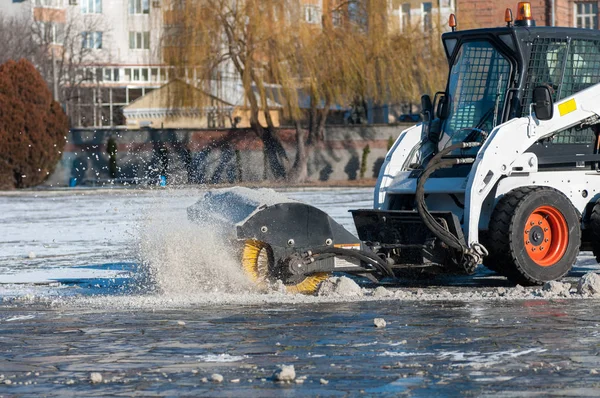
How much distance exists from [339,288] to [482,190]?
1.72m

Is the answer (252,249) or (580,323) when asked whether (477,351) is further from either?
(252,249)

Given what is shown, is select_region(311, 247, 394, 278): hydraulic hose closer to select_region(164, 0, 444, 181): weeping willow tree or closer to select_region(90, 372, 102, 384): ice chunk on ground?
select_region(90, 372, 102, 384): ice chunk on ground

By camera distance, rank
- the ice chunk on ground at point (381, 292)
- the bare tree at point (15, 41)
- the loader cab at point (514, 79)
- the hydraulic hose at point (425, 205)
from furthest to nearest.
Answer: the bare tree at point (15, 41) → the loader cab at point (514, 79) → the hydraulic hose at point (425, 205) → the ice chunk on ground at point (381, 292)

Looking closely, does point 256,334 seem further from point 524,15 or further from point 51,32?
point 51,32

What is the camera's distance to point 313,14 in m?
46.6

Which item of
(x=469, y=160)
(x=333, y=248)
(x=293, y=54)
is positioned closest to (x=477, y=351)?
(x=333, y=248)

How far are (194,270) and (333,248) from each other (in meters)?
1.51

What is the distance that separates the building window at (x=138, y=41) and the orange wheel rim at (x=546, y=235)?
78836 mm

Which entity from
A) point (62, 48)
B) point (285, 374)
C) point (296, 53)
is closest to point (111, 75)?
point (62, 48)

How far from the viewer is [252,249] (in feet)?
38.6

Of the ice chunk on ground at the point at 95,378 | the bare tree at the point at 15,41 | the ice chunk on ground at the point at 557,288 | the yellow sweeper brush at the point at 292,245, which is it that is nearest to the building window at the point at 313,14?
the bare tree at the point at 15,41

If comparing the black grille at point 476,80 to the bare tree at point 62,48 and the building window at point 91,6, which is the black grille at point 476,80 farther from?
the building window at point 91,6

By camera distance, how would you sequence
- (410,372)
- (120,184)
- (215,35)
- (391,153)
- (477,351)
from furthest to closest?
(120,184) → (215,35) → (391,153) → (477,351) → (410,372)

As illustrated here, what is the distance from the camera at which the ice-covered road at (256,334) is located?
7.00 m
